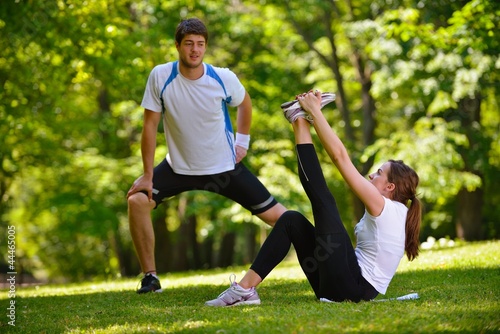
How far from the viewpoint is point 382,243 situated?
485 centimetres

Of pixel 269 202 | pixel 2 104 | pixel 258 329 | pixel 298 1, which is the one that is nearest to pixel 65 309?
pixel 269 202

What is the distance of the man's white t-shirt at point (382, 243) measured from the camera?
4.80 metres

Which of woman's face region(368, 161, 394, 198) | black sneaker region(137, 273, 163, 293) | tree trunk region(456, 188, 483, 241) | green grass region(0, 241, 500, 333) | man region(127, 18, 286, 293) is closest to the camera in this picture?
green grass region(0, 241, 500, 333)

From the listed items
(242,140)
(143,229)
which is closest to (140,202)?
(143,229)

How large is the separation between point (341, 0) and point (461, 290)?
1444 cm

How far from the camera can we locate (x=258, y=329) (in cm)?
392

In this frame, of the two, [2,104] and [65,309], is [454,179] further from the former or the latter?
[65,309]

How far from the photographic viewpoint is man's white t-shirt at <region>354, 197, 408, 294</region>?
15.8 feet

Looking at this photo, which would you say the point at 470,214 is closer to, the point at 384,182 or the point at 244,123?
the point at 244,123

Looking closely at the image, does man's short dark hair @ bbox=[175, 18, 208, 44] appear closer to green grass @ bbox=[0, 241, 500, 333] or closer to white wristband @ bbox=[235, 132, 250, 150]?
white wristband @ bbox=[235, 132, 250, 150]

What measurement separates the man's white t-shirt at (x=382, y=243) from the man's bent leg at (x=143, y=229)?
88.0 inches

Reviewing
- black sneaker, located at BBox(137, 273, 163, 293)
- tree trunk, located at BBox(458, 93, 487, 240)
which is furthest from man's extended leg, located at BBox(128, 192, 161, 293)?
tree trunk, located at BBox(458, 93, 487, 240)

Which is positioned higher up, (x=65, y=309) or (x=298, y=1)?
(x=298, y=1)

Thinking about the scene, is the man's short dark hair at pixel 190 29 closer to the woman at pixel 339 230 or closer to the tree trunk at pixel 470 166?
the woman at pixel 339 230
